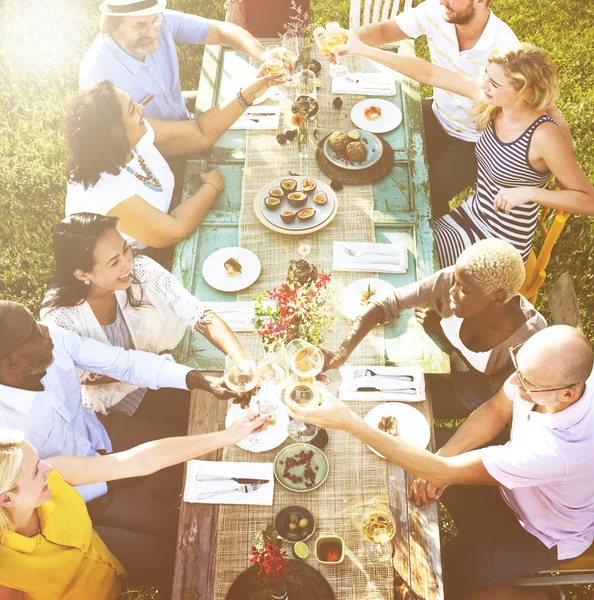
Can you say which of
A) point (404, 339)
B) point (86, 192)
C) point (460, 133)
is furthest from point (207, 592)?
point (460, 133)

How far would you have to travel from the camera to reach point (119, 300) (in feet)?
11.1

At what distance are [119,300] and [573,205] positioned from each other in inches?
105

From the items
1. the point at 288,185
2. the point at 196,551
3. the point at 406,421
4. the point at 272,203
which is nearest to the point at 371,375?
the point at 406,421

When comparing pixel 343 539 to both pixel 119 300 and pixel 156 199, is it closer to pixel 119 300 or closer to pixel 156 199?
pixel 119 300

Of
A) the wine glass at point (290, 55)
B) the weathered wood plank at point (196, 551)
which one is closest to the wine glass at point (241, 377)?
the weathered wood plank at point (196, 551)

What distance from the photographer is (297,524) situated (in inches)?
106

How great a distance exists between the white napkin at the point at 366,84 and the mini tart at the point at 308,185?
3.10 ft

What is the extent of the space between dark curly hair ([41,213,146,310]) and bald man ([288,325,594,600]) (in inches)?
51.8

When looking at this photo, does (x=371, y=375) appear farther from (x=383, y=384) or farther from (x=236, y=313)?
(x=236, y=313)

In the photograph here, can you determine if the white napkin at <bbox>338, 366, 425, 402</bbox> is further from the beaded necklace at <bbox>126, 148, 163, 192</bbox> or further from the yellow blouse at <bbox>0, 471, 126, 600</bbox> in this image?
the beaded necklace at <bbox>126, 148, 163, 192</bbox>

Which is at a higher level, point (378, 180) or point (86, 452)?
point (378, 180)

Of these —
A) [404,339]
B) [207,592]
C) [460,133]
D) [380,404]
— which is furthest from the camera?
[460,133]

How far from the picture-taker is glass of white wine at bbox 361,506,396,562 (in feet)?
8.64

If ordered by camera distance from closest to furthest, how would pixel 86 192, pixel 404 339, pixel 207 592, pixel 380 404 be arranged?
pixel 207 592, pixel 380 404, pixel 404 339, pixel 86 192
